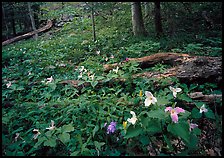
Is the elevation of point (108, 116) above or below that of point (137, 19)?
below

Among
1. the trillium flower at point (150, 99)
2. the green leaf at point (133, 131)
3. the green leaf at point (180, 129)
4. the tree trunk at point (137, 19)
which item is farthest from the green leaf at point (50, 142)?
the tree trunk at point (137, 19)

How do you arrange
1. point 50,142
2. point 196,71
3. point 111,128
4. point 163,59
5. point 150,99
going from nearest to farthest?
1. point 150,99
2. point 50,142
3. point 111,128
4. point 196,71
5. point 163,59

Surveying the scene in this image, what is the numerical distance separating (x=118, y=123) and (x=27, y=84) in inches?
107

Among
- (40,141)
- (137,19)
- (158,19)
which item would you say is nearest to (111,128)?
(40,141)

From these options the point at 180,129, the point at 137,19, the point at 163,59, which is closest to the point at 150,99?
the point at 180,129

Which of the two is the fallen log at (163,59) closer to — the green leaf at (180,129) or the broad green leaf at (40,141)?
the green leaf at (180,129)


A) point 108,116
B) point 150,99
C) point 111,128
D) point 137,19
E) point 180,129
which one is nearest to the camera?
point 180,129

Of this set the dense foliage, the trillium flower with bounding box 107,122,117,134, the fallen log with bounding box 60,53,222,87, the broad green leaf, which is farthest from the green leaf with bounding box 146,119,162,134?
the fallen log with bounding box 60,53,222,87

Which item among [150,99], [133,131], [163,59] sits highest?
[150,99]

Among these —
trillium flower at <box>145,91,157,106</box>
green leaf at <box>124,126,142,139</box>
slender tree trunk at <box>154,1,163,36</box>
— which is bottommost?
green leaf at <box>124,126,142,139</box>

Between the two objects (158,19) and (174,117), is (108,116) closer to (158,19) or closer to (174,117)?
(174,117)

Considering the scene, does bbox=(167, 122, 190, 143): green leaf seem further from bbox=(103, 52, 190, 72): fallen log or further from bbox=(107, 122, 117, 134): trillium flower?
bbox=(103, 52, 190, 72): fallen log

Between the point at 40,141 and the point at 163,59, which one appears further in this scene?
the point at 163,59

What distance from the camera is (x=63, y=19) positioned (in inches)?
625
